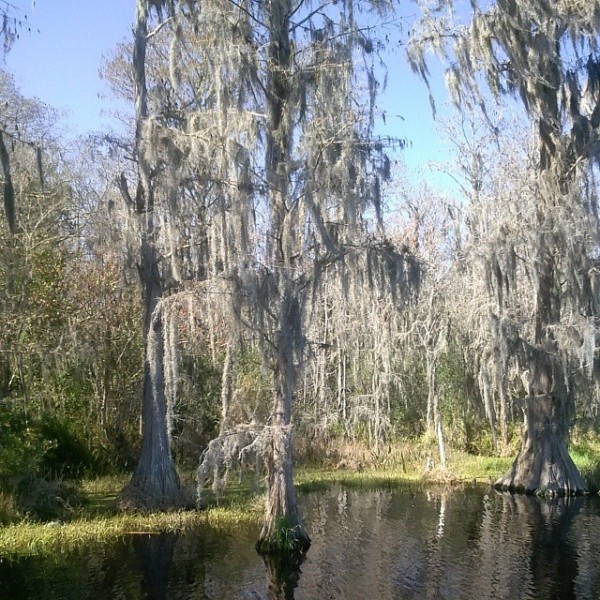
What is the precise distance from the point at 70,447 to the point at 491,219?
31.2ft

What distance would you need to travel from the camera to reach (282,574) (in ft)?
26.3

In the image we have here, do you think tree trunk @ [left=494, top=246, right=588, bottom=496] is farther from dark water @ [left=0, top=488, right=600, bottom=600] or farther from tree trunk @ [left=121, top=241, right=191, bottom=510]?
tree trunk @ [left=121, top=241, right=191, bottom=510]

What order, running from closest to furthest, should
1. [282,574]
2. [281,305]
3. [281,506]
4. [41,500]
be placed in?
[282,574], [281,305], [281,506], [41,500]

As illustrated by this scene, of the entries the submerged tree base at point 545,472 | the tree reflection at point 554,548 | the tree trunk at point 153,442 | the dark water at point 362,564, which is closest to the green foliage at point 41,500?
the tree trunk at point 153,442

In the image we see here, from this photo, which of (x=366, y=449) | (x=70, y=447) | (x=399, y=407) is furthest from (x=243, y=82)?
(x=399, y=407)

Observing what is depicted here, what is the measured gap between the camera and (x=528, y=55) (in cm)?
1286

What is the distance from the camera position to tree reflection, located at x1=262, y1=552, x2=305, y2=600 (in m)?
7.42

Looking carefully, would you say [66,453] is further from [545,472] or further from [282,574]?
[545,472]

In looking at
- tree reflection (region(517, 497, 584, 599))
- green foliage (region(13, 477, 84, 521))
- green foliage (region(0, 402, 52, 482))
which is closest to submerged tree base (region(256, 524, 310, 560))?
tree reflection (region(517, 497, 584, 599))

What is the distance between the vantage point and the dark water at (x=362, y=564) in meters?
7.45

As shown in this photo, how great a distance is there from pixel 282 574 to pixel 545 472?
23.2ft

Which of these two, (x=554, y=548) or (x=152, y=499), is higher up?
(x=152, y=499)

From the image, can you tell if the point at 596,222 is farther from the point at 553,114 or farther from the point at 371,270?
the point at 371,270

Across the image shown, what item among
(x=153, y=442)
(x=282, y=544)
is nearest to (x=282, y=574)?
(x=282, y=544)
